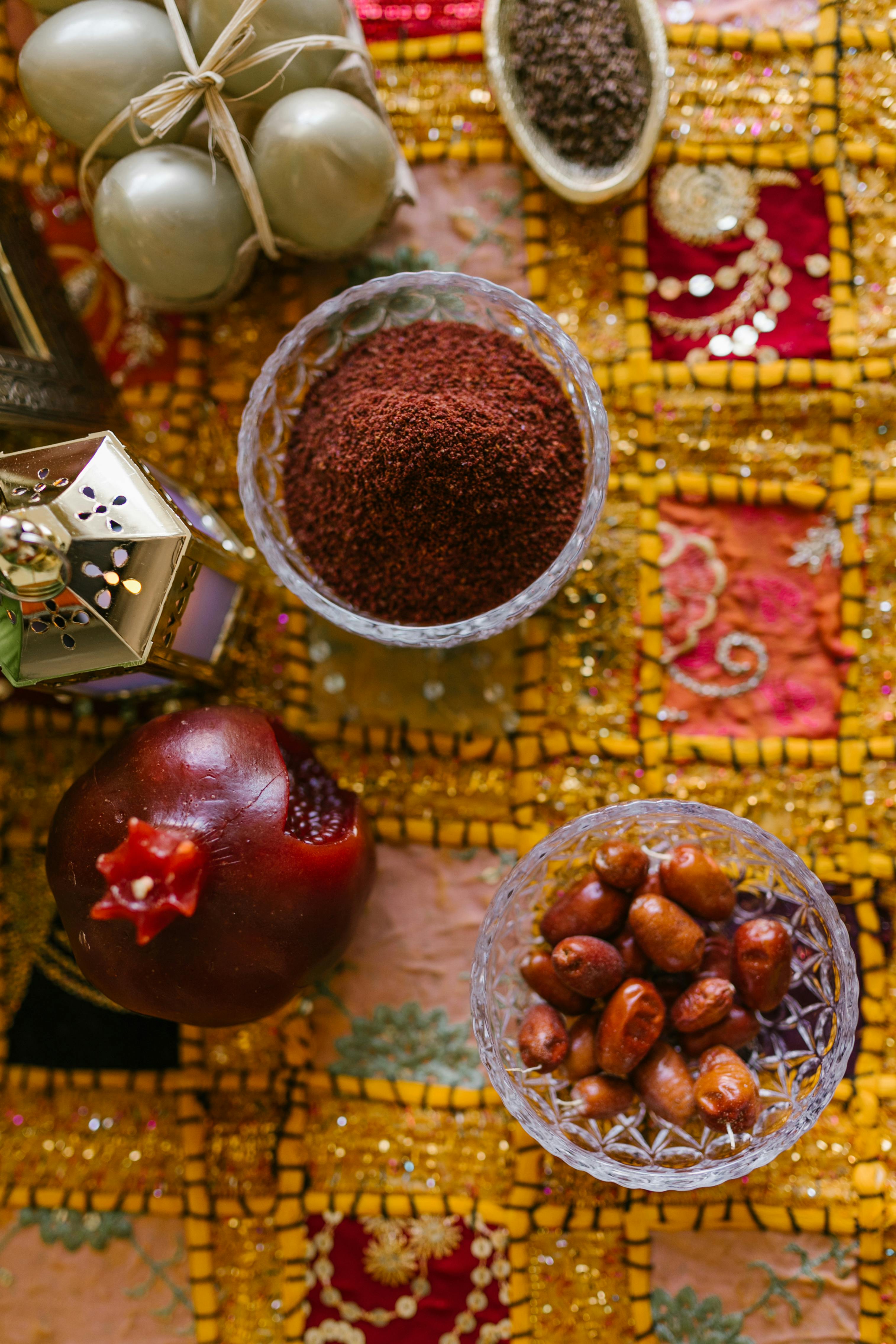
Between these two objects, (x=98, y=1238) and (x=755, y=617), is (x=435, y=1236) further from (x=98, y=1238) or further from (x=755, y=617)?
(x=755, y=617)

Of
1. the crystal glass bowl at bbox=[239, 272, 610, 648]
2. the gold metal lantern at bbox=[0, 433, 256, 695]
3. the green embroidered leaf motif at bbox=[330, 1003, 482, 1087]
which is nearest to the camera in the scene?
the gold metal lantern at bbox=[0, 433, 256, 695]

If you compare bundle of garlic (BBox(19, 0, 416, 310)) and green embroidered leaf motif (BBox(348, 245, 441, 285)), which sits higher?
bundle of garlic (BBox(19, 0, 416, 310))

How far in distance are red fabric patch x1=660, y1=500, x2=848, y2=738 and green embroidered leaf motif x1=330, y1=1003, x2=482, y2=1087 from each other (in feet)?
1.10

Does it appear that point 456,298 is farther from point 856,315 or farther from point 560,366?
point 856,315

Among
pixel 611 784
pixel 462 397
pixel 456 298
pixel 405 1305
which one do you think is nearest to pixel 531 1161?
pixel 405 1305

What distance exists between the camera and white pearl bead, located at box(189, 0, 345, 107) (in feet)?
2.17

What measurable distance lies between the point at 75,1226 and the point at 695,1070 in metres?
0.56

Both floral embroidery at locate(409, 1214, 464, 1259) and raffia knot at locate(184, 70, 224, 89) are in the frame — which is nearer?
raffia knot at locate(184, 70, 224, 89)

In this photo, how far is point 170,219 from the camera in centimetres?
67

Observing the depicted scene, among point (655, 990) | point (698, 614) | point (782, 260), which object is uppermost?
point (782, 260)

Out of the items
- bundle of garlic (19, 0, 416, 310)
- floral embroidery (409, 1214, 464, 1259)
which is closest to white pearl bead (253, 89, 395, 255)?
bundle of garlic (19, 0, 416, 310)

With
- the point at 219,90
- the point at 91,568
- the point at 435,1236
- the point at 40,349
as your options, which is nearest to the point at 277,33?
the point at 219,90

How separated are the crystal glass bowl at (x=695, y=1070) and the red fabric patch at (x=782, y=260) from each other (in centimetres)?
43

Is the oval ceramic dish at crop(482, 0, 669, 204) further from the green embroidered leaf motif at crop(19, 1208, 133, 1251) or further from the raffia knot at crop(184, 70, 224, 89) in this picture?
the green embroidered leaf motif at crop(19, 1208, 133, 1251)
